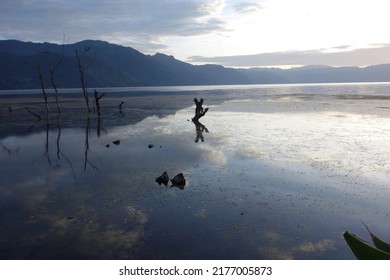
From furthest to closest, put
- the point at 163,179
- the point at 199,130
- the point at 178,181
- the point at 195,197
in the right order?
1. the point at 199,130
2. the point at 163,179
3. the point at 178,181
4. the point at 195,197

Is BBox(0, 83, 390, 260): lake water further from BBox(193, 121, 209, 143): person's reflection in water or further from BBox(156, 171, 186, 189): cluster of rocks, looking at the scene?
BBox(193, 121, 209, 143): person's reflection in water

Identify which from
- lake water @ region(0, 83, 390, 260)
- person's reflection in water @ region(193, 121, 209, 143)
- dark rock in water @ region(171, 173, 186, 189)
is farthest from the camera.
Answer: person's reflection in water @ region(193, 121, 209, 143)

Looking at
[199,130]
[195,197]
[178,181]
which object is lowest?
[199,130]

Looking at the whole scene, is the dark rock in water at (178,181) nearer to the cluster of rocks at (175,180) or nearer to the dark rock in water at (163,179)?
the cluster of rocks at (175,180)

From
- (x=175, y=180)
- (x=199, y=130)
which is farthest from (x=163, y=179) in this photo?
(x=199, y=130)

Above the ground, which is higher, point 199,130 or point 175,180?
point 175,180

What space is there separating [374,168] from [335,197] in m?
5.91

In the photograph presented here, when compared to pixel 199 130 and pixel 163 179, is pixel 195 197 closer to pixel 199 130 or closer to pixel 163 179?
pixel 163 179

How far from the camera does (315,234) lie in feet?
36.4

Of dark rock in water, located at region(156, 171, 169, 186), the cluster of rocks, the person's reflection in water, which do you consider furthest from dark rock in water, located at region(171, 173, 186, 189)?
the person's reflection in water
